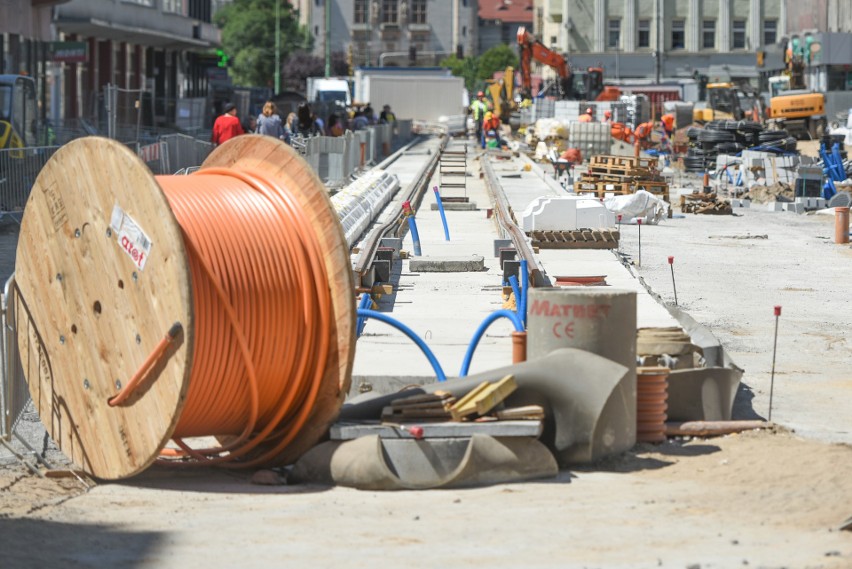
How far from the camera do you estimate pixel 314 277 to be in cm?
952

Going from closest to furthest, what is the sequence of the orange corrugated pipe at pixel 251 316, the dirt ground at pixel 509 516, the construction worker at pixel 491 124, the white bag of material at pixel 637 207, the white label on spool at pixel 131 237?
the dirt ground at pixel 509 516 < the white label on spool at pixel 131 237 < the orange corrugated pipe at pixel 251 316 < the white bag of material at pixel 637 207 < the construction worker at pixel 491 124

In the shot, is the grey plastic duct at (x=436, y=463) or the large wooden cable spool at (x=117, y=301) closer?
the large wooden cable spool at (x=117, y=301)

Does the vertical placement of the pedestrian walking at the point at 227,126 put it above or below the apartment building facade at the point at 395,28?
below

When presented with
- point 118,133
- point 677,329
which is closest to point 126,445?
point 677,329

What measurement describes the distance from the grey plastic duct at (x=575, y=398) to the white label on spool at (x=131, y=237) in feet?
7.01

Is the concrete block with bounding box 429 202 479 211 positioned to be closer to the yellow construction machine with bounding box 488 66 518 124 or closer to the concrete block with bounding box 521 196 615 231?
the concrete block with bounding box 521 196 615 231

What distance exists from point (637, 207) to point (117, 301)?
68.0ft

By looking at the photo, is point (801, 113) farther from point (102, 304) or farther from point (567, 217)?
point (102, 304)

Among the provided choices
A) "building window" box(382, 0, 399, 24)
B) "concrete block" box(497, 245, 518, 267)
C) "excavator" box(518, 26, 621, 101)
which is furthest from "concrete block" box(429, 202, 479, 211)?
"building window" box(382, 0, 399, 24)

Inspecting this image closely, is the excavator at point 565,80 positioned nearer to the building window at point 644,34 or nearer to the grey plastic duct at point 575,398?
the building window at point 644,34

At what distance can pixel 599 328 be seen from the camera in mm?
9789

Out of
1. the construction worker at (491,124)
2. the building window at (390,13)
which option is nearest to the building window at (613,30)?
the construction worker at (491,124)

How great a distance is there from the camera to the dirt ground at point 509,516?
750cm

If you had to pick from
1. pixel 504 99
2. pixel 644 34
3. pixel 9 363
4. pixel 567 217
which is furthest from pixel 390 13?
pixel 9 363
